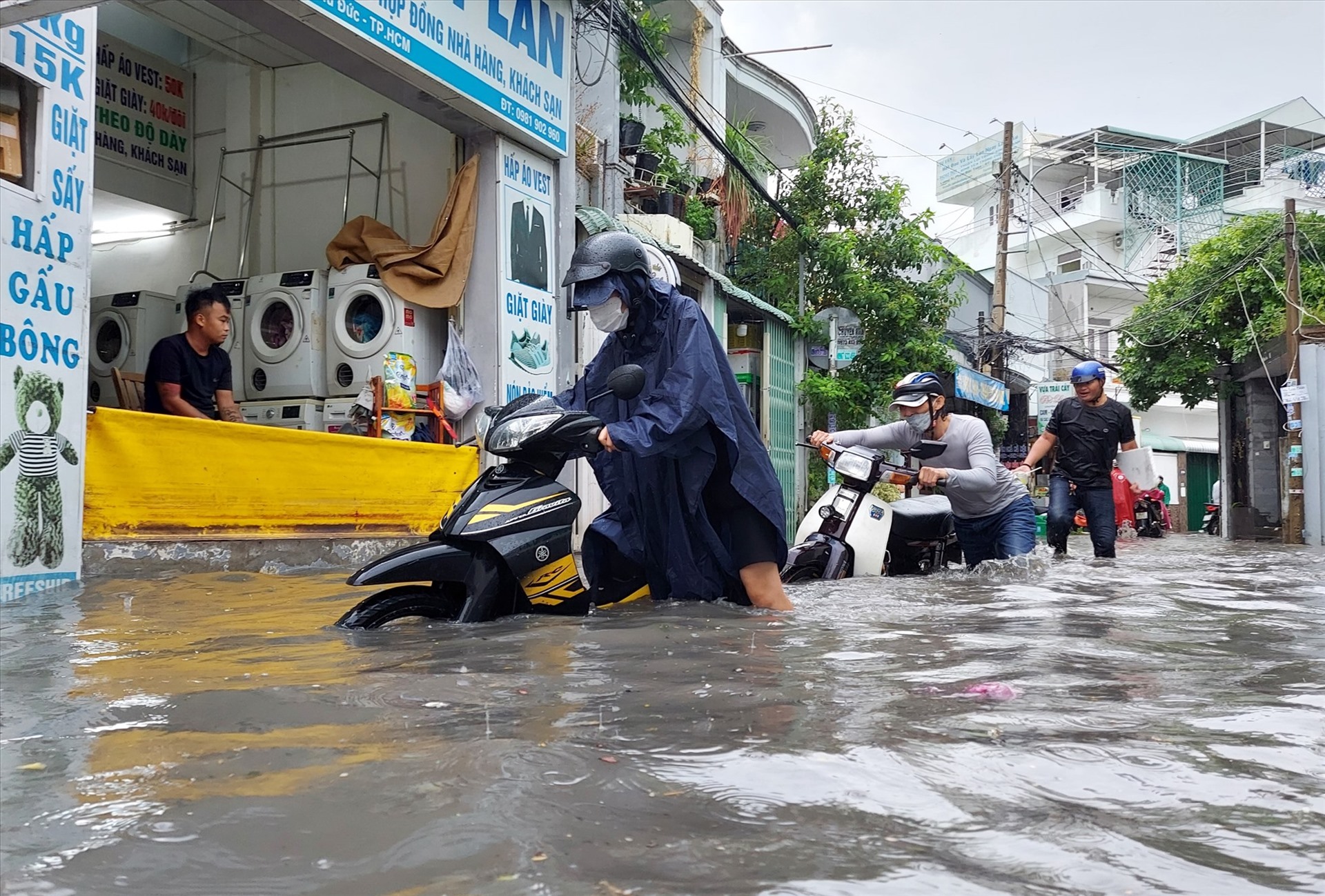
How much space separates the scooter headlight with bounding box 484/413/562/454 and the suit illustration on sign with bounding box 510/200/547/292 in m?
5.52

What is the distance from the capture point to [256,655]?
2922 millimetres

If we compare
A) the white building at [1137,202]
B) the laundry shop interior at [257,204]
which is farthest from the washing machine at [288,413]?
the white building at [1137,202]

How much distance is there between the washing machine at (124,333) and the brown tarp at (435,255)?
1.63 meters

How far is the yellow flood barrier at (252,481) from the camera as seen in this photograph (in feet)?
17.5

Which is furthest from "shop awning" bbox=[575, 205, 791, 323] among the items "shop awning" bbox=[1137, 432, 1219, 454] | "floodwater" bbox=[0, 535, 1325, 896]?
"shop awning" bbox=[1137, 432, 1219, 454]

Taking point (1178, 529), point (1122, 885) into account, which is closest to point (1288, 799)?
point (1122, 885)

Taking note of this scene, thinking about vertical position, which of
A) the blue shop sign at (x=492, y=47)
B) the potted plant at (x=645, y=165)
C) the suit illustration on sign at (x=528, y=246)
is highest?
the potted plant at (x=645, y=165)

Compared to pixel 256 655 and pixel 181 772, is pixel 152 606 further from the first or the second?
pixel 181 772

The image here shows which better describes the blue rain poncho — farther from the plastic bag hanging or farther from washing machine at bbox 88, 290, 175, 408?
washing machine at bbox 88, 290, 175, 408

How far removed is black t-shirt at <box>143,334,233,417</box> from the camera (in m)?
6.53

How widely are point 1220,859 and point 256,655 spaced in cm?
232

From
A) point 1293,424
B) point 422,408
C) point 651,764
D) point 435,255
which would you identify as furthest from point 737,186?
point 651,764

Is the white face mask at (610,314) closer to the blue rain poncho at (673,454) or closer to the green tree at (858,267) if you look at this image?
the blue rain poncho at (673,454)

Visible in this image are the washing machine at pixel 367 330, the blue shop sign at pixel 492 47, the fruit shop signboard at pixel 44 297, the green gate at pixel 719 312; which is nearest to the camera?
the fruit shop signboard at pixel 44 297
